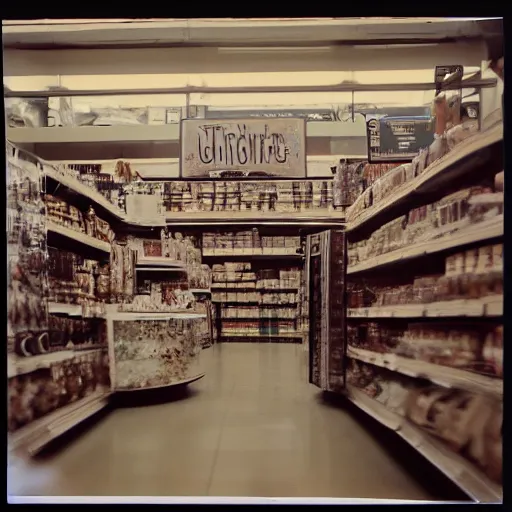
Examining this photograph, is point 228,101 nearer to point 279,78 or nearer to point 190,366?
point 279,78

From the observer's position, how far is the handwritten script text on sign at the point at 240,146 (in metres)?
2.40

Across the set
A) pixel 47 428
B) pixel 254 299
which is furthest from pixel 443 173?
pixel 47 428

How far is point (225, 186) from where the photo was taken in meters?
2.41

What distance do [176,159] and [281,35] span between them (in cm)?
75

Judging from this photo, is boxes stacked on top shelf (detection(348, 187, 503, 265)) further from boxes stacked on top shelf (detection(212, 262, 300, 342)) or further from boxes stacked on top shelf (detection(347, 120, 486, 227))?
boxes stacked on top shelf (detection(212, 262, 300, 342))

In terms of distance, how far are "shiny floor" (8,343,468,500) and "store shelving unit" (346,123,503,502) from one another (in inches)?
5.3

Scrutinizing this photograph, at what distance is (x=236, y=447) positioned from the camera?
2.38 metres

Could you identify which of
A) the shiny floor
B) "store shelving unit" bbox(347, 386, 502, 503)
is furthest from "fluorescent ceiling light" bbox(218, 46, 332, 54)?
"store shelving unit" bbox(347, 386, 502, 503)

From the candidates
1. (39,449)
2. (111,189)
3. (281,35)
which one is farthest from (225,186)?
(39,449)

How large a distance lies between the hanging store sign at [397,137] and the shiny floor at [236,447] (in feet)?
3.28

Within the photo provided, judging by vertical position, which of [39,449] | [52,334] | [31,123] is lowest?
[39,449]

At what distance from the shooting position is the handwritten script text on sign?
240cm

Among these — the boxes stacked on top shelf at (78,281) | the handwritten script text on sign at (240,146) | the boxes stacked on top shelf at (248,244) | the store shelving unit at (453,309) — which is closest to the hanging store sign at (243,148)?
the handwritten script text on sign at (240,146)

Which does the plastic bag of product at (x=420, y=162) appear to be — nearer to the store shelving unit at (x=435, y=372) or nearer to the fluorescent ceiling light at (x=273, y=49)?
the fluorescent ceiling light at (x=273, y=49)
